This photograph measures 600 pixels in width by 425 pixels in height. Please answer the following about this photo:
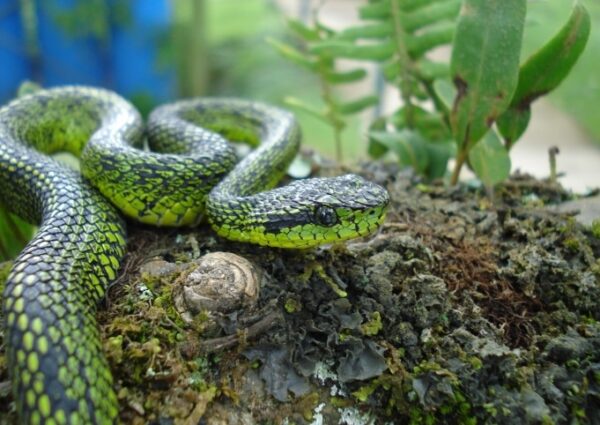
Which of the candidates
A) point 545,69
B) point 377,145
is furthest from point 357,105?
point 545,69

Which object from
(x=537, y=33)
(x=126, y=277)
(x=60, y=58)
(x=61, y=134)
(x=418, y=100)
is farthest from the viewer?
(x=60, y=58)

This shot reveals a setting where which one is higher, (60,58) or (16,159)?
(16,159)

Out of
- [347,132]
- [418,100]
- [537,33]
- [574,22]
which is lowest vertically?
[347,132]

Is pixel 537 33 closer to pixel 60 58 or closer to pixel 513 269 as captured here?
pixel 513 269

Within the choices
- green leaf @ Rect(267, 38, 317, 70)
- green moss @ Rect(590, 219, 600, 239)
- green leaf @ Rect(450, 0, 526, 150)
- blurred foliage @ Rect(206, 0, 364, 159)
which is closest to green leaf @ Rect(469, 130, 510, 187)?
green leaf @ Rect(450, 0, 526, 150)

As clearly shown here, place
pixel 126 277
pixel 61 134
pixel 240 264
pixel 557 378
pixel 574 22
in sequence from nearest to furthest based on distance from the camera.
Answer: pixel 557 378
pixel 240 264
pixel 126 277
pixel 574 22
pixel 61 134

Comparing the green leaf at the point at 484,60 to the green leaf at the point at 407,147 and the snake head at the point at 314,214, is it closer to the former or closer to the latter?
the green leaf at the point at 407,147

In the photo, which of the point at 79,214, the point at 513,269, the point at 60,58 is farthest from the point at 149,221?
the point at 60,58
